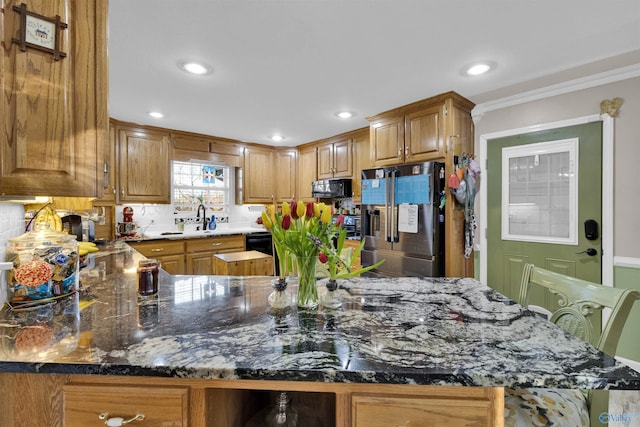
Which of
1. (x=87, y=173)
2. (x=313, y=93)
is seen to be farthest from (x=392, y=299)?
(x=313, y=93)

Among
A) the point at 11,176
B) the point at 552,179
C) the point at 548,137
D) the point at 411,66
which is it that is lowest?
the point at 11,176

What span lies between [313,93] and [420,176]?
131cm

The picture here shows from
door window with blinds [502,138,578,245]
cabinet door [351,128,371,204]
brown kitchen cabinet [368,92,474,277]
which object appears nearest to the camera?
door window with blinds [502,138,578,245]

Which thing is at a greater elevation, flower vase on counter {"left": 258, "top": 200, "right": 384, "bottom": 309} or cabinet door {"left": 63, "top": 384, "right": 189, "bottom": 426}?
A: flower vase on counter {"left": 258, "top": 200, "right": 384, "bottom": 309}

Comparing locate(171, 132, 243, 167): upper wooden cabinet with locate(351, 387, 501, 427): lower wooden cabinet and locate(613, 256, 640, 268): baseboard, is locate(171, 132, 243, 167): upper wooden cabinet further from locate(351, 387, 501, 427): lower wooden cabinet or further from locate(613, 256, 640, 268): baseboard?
locate(613, 256, 640, 268): baseboard

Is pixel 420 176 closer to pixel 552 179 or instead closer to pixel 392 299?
pixel 552 179

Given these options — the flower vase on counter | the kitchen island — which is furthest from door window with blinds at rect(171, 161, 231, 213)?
the flower vase on counter

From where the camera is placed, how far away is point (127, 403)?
748 mm

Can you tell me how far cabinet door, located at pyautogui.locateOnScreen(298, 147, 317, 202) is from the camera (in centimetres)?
482

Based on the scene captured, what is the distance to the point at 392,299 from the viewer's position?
122 centimetres

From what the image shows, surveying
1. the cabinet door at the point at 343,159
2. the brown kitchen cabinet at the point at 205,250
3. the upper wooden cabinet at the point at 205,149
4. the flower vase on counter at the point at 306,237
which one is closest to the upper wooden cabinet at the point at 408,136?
the cabinet door at the point at 343,159

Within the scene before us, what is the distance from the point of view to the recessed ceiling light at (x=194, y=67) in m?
2.17

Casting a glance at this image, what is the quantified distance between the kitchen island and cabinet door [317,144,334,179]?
366 cm

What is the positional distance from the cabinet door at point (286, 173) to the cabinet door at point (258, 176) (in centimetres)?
11
